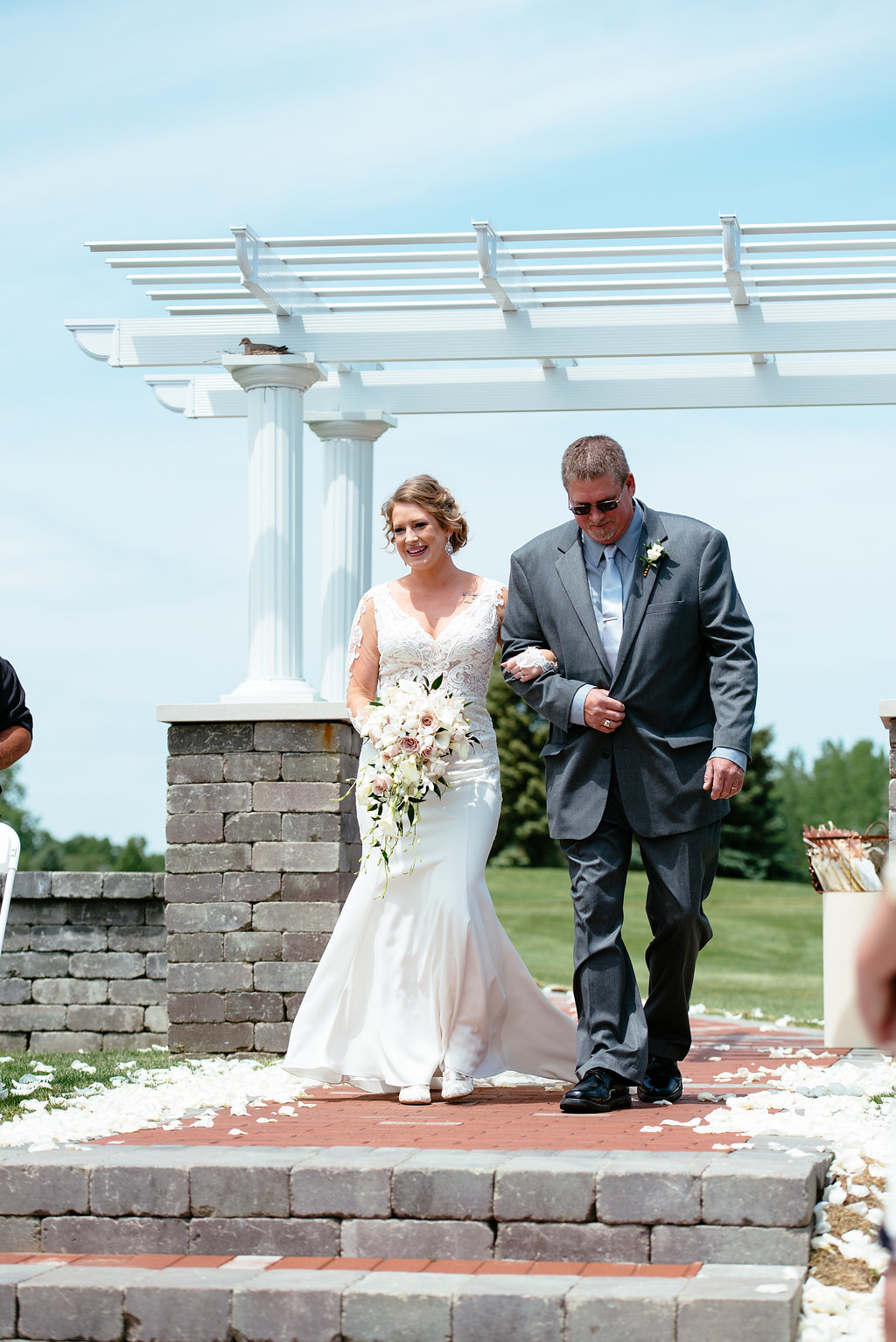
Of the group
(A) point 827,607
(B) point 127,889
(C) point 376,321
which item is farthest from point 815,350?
(A) point 827,607

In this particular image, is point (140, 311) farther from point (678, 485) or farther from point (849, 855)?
point (678, 485)

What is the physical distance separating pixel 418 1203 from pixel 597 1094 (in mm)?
1199

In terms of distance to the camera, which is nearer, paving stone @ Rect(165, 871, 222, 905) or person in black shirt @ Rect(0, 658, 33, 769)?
person in black shirt @ Rect(0, 658, 33, 769)

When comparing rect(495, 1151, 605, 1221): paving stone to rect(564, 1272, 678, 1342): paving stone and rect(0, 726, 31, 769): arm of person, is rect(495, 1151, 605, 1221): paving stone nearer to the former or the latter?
rect(564, 1272, 678, 1342): paving stone

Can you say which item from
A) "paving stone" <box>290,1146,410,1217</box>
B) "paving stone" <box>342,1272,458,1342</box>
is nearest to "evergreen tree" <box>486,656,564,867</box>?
"paving stone" <box>290,1146,410,1217</box>

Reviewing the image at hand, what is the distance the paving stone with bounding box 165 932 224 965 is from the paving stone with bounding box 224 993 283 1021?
0.21m

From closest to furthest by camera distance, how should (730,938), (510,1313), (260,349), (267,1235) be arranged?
(510,1313) → (267,1235) → (260,349) → (730,938)

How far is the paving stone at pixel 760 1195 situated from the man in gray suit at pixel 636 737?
1259mm

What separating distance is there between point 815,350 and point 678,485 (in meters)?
14.8

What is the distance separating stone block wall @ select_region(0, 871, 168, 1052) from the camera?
891 cm

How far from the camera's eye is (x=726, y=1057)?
705cm

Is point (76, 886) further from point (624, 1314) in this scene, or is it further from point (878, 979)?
point (878, 979)

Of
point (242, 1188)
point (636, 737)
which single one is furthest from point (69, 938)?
point (242, 1188)

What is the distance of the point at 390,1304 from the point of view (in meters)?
3.21
